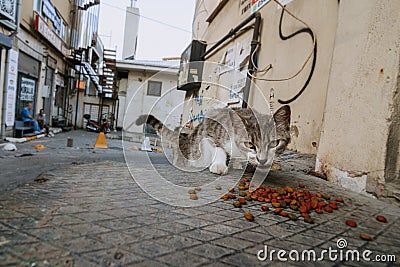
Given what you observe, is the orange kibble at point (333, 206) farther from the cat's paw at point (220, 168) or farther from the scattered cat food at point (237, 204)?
the cat's paw at point (220, 168)

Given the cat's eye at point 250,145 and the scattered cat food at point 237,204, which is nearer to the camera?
the scattered cat food at point 237,204

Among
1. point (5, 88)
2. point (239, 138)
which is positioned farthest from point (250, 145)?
point (5, 88)

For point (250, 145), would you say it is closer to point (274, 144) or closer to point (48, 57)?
point (274, 144)

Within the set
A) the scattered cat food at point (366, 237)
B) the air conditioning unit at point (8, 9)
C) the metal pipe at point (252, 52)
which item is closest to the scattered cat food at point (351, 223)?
the scattered cat food at point (366, 237)

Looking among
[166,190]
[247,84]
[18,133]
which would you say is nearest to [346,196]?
[166,190]

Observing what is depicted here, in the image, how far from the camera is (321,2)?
125 inches

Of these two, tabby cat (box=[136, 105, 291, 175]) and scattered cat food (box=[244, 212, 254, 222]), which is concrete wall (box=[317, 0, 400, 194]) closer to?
tabby cat (box=[136, 105, 291, 175])

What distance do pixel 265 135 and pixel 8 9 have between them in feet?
24.7

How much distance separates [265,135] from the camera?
7.31ft

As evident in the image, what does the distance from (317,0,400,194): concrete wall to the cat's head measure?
418mm

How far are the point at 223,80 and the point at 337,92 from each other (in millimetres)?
4081

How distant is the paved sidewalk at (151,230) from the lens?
864mm

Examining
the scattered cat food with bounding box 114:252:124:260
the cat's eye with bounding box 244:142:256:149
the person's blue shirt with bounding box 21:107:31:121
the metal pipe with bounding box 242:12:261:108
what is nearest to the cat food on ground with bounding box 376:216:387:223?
the cat's eye with bounding box 244:142:256:149

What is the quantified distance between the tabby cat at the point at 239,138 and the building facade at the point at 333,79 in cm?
47
